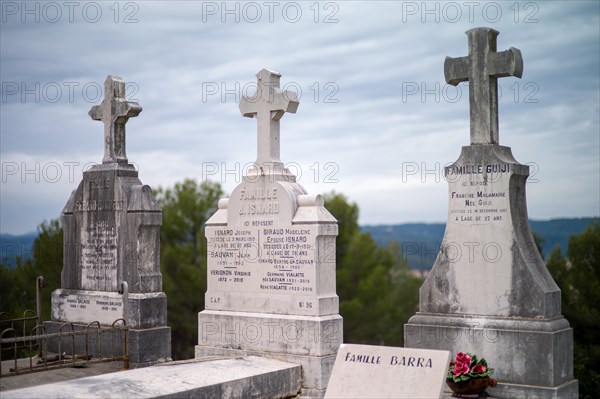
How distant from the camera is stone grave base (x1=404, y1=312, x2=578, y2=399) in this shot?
834 cm

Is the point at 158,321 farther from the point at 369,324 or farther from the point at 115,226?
the point at 369,324

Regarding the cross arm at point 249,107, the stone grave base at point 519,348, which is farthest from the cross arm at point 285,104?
the stone grave base at point 519,348

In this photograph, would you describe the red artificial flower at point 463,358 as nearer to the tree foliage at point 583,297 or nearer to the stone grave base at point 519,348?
the stone grave base at point 519,348

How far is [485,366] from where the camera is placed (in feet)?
27.9

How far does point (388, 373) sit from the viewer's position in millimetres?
7098

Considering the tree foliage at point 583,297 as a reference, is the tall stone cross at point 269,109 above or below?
above

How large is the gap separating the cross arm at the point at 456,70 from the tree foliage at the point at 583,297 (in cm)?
1413

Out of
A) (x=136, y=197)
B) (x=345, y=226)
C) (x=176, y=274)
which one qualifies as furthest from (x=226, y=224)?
(x=345, y=226)

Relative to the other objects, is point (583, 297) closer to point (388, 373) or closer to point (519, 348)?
point (519, 348)

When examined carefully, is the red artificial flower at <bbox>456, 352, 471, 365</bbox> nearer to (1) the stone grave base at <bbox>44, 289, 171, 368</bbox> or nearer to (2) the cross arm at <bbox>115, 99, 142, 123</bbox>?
(1) the stone grave base at <bbox>44, 289, 171, 368</bbox>

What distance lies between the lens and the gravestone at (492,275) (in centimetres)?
848

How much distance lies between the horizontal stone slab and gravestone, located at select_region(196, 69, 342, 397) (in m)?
0.36

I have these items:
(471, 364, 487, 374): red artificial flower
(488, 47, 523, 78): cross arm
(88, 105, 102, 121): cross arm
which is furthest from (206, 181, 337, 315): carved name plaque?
(88, 105, 102, 121): cross arm

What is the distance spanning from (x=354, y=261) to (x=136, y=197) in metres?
18.7
